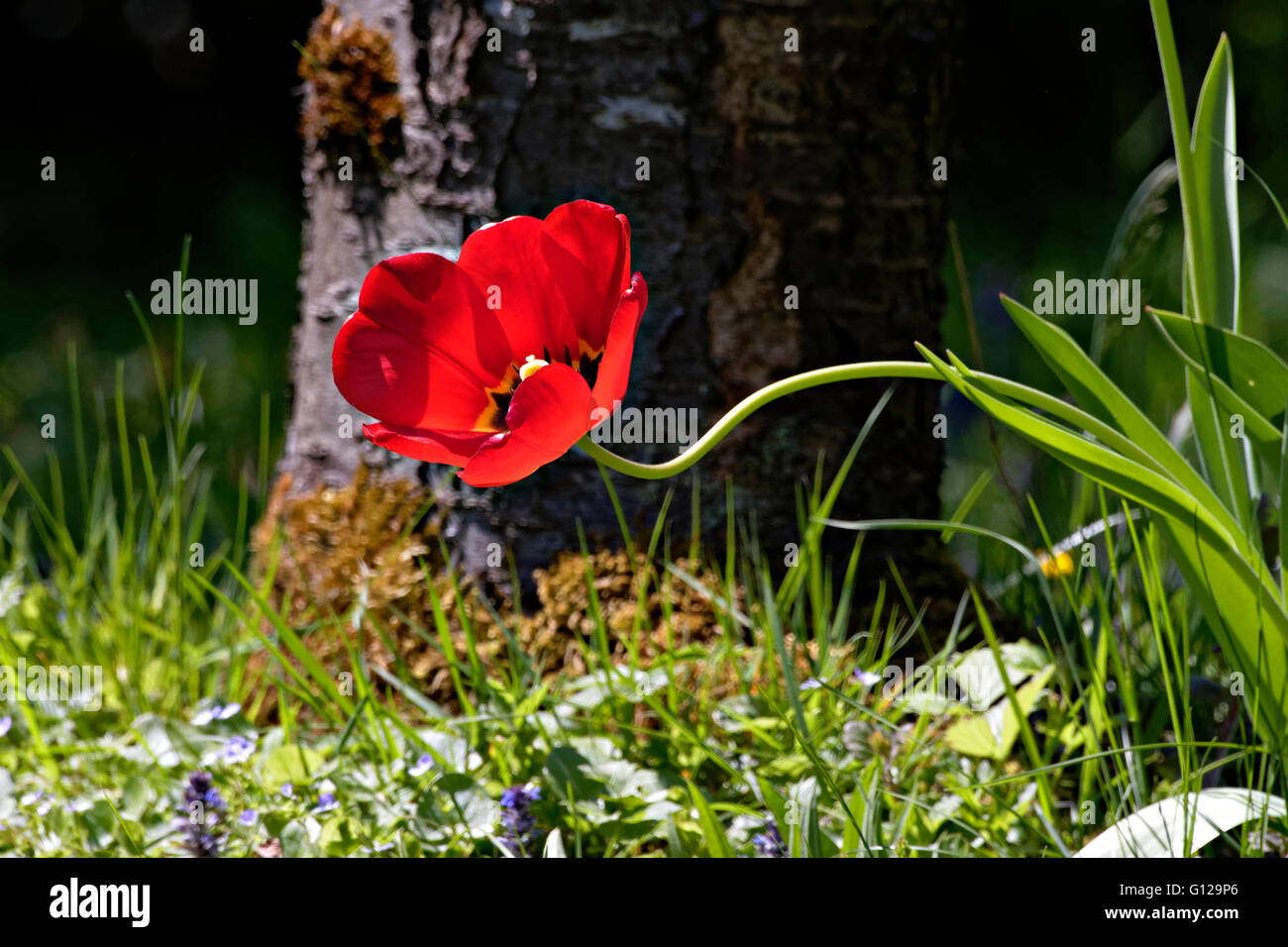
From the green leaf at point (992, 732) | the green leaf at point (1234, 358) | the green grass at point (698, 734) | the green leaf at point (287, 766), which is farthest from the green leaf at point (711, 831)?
the green leaf at point (1234, 358)

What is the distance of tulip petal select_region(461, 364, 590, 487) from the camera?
559 millimetres

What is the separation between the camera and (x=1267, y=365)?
2.70 feet

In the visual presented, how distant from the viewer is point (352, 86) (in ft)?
4.24

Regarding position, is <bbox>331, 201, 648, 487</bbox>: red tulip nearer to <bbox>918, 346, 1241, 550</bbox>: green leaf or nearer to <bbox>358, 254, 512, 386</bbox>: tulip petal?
<bbox>358, 254, 512, 386</bbox>: tulip petal

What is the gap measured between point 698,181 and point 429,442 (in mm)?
711

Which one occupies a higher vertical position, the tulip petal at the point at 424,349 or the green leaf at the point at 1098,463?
the tulip petal at the point at 424,349

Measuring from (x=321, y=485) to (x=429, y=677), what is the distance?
29 centimetres

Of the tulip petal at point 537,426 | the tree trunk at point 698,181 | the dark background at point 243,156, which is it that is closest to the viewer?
the tulip petal at point 537,426

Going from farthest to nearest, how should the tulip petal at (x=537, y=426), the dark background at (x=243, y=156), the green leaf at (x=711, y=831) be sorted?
1. the dark background at (x=243, y=156)
2. the green leaf at (x=711, y=831)
3. the tulip petal at (x=537, y=426)

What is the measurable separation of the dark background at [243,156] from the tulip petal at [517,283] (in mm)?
1996

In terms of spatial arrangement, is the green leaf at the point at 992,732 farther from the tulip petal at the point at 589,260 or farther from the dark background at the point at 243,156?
the dark background at the point at 243,156

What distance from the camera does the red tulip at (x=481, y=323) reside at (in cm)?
64

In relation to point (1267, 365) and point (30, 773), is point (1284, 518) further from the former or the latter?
point (30, 773)
